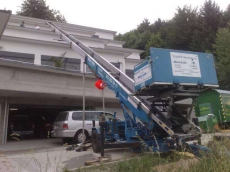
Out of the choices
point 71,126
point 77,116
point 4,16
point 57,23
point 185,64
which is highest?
point 57,23

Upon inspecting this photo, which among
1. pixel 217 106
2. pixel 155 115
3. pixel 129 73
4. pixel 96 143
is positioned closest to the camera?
pixel 155 115

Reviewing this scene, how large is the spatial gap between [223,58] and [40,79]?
21686mm

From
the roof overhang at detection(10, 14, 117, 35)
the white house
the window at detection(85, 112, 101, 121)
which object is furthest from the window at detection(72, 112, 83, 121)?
the roof overhang at detection(10, 14, 117, 35)


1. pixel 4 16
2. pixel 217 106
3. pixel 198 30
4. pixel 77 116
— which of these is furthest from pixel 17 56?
pixel 198 30

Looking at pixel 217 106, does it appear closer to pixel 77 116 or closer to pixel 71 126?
pixel 77 116

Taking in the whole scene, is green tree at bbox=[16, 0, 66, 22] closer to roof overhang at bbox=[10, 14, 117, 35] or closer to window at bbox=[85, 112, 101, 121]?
roof overhang at bbox=[10, 14, 117, 35]

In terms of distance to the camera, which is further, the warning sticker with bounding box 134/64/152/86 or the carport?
the carport

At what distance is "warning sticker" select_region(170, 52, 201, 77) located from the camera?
686 cm

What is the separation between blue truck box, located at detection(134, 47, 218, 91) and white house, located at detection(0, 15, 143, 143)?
8542 mm

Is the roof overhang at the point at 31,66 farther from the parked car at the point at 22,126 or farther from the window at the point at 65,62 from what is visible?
the parked car at the point at 22,126

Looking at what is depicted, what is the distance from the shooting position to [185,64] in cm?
700

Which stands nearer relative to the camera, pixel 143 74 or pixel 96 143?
Result: pixel 143 74

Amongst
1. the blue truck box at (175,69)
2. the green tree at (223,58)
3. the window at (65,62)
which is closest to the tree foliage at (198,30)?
the green tree at (223,58)

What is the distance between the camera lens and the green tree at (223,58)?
2723 centimetres
